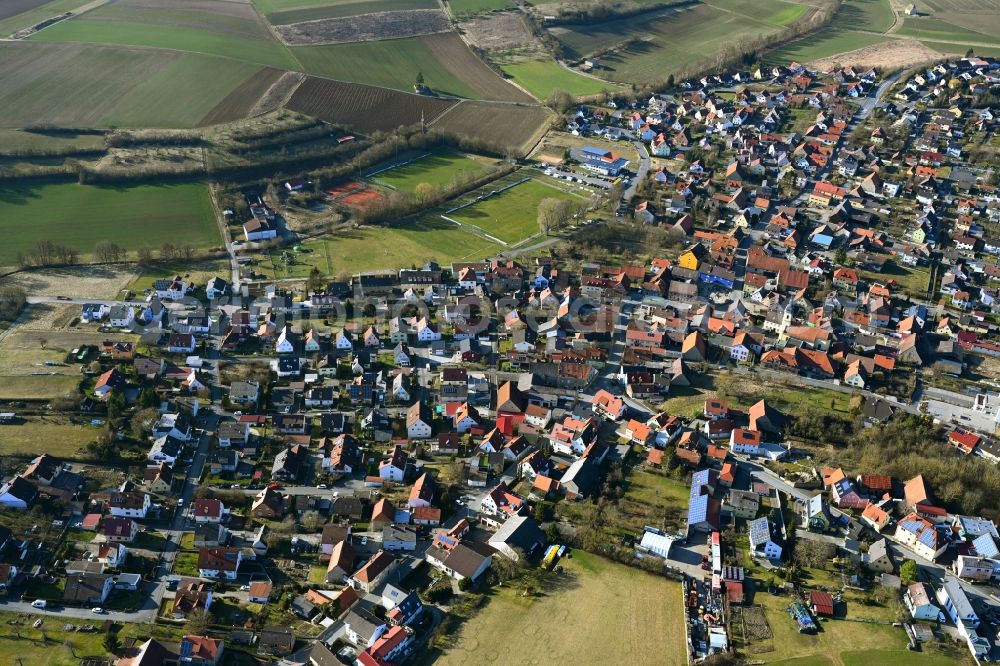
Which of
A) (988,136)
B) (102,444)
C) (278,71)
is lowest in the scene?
(102,444)

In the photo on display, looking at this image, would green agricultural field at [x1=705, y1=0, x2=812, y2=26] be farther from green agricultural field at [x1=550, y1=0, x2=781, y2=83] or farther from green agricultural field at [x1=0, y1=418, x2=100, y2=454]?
green agricultural field at [x1=0, y1=418, x2=100, y2=454]

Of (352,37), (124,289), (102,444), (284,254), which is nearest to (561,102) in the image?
(352,37)

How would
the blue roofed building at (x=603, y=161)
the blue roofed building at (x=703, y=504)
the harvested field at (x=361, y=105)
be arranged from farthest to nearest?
the harvested field at (x=361, y=105)
the blue roofed building at (x=603, y=161)
the blue roofed building at (x=703, y=504)

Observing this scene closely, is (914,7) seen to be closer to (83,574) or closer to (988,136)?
(988,136)

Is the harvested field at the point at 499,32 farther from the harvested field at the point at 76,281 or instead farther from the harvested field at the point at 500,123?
the harvested field at the point at 76,281

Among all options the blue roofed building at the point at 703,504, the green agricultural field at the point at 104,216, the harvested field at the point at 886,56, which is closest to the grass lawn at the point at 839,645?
the blue roofed building at the point at 703,504

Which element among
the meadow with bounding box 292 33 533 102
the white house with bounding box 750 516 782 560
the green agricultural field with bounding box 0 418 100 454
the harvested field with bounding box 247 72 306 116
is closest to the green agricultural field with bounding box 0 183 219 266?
the harvested field with bounding box 247 72 306 116
